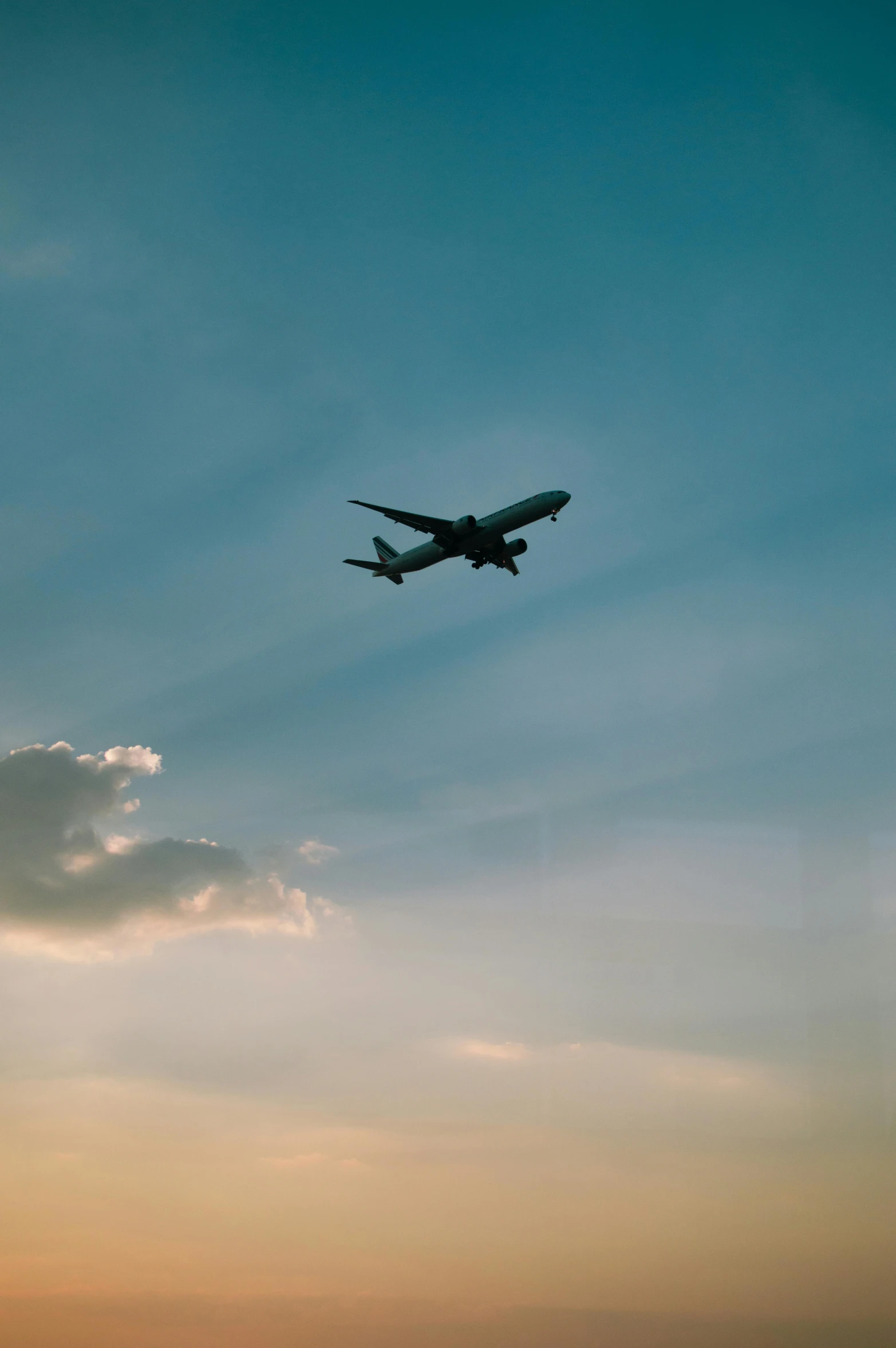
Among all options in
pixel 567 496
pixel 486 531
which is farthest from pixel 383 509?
pixel 567 496

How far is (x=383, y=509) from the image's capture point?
69.4 meters

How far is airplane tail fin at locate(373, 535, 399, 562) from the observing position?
9438 centimetres

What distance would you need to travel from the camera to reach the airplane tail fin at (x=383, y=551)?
310ft

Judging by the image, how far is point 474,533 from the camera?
2813 inches

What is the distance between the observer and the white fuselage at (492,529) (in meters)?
69.9

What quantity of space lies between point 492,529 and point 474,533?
4.59ft

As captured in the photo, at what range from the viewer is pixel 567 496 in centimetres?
7025

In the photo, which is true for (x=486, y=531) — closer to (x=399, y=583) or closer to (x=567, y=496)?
(x=567, y=496)

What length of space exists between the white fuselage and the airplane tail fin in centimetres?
1861

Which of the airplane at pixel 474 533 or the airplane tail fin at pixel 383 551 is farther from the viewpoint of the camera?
the airplane tail fin at pixel 383 551

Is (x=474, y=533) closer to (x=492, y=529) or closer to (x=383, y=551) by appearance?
(x=492, y=529)

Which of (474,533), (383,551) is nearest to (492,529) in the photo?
(474,533)

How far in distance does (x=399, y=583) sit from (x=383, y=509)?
12676 mm

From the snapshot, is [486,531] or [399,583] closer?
[486,531]
